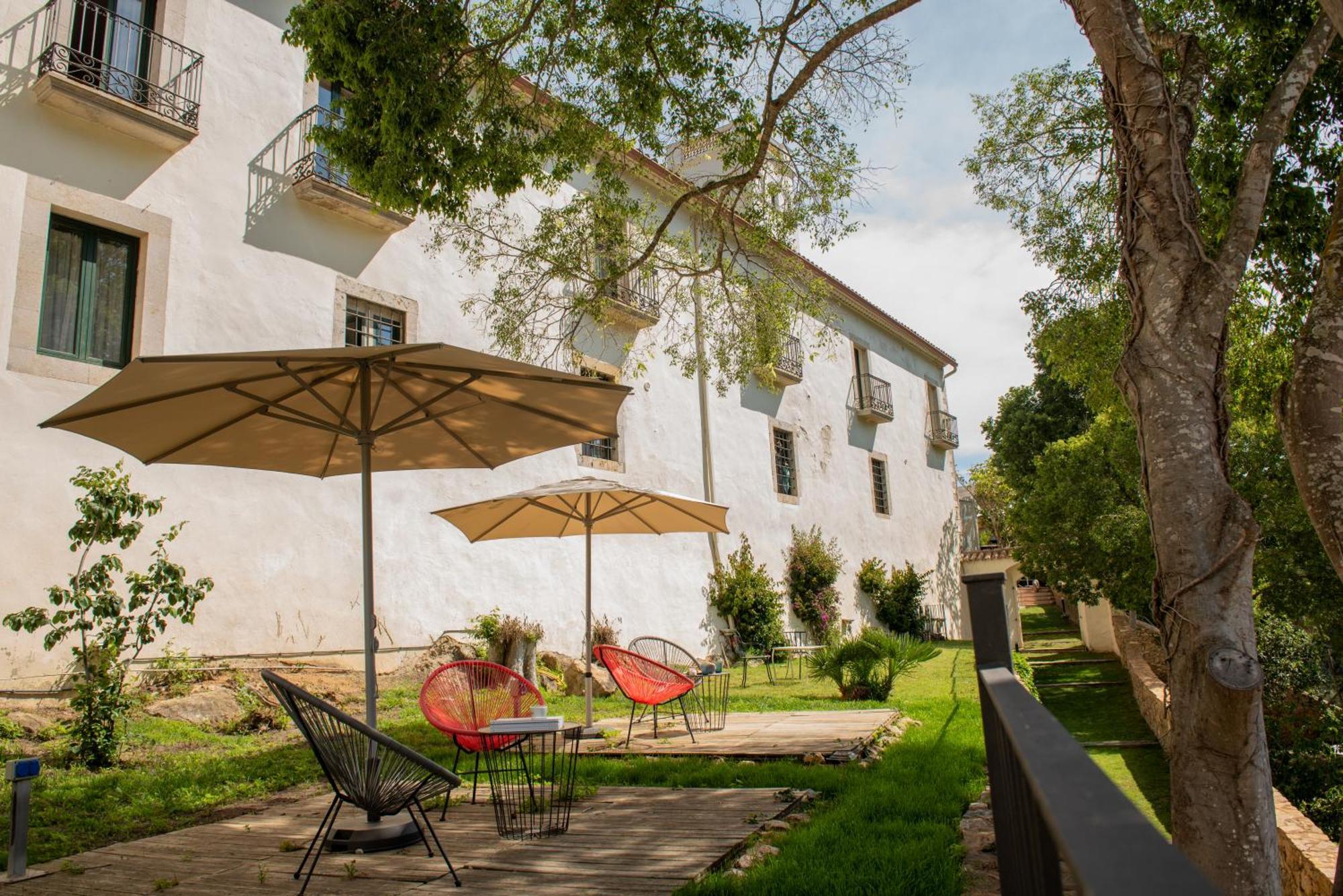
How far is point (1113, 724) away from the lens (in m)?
11.6

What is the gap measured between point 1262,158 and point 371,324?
916 centimetres

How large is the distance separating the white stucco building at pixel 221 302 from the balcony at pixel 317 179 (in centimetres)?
4

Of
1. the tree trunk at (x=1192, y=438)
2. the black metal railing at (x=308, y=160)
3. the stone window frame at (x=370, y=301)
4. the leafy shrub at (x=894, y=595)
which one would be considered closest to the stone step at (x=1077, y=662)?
the leafy shrub at (x=894, y=595)

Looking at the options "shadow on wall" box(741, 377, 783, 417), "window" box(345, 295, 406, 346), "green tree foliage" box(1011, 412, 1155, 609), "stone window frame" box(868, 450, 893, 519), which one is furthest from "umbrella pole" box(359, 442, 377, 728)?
"stone window frame" box(868, 450, 893, 519)

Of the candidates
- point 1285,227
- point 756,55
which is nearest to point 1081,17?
point 1285,227

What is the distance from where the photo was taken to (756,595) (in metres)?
15.3

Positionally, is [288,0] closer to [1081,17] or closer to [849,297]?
[1081,17]

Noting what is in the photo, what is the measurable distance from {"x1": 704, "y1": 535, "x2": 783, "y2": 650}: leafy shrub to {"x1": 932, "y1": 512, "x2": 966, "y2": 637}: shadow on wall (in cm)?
964

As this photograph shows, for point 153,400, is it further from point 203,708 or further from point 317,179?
point 317,179

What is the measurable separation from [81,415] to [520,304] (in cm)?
514

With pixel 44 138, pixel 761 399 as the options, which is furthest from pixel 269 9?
pixel 761 399

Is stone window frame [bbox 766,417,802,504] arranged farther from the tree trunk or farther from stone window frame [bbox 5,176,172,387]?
the tree trunk

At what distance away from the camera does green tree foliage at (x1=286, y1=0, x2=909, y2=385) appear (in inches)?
233

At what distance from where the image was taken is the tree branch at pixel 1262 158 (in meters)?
3.93
